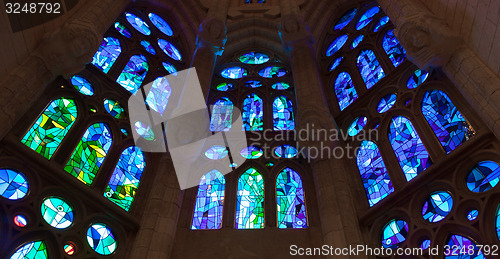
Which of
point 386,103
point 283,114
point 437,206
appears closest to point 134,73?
point 283,114

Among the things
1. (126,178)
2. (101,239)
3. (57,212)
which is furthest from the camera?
(126,178)

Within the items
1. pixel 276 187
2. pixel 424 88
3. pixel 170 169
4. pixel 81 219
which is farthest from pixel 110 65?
pixel 424 88

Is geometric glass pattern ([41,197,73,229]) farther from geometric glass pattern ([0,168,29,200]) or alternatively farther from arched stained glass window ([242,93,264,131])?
arched stained glass window ([242,93,264,131])

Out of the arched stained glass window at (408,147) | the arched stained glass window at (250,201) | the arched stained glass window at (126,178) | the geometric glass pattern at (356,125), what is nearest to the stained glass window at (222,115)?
the arched stained glass window at (250,201)

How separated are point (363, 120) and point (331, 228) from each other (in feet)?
9.90

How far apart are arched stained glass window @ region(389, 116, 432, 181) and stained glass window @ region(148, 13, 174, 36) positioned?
24.1 feet

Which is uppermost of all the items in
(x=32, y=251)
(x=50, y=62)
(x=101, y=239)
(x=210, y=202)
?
(x=50, y=62)

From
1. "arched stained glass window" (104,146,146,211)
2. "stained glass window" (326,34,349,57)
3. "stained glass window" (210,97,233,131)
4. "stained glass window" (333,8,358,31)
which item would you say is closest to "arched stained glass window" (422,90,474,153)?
"stained glass window" (326,34,349,57)

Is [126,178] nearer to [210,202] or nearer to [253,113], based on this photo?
[210,202]

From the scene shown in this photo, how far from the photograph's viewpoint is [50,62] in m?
6.28

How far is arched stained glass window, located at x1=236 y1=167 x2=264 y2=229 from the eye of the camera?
7.40 meters

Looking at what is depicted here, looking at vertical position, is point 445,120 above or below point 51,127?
above

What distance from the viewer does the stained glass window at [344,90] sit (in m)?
9.18

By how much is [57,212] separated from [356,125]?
617cm
